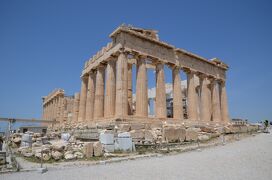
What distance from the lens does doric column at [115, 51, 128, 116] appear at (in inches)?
826

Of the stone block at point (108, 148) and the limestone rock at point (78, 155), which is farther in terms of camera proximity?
the stone block at point (108, 148)

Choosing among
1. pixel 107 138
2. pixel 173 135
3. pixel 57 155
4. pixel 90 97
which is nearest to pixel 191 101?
pixel 90 97

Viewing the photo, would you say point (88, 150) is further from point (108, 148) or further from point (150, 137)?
point (150, 137)

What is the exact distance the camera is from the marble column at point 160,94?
945 inches

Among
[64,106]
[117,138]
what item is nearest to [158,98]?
[117,138]

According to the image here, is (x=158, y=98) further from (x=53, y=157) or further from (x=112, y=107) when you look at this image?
(x=53, y=157)

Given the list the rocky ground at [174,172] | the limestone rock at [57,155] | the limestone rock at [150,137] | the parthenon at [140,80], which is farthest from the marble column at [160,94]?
the rocky ground at [174,172]

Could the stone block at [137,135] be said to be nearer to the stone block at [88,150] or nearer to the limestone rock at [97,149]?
the limestone rock at [97,149]

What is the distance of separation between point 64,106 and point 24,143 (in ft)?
99.0

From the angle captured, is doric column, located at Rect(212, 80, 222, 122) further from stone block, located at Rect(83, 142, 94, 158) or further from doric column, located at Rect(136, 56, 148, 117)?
stone block, located at Rect(83, 142, 94, 158)

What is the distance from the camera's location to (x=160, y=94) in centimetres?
2458

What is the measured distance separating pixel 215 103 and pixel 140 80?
48.6 feet

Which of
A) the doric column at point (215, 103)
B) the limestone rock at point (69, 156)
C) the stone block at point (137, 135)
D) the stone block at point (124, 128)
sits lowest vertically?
the limestone rock at point (69, 156)

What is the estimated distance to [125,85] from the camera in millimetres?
21641
